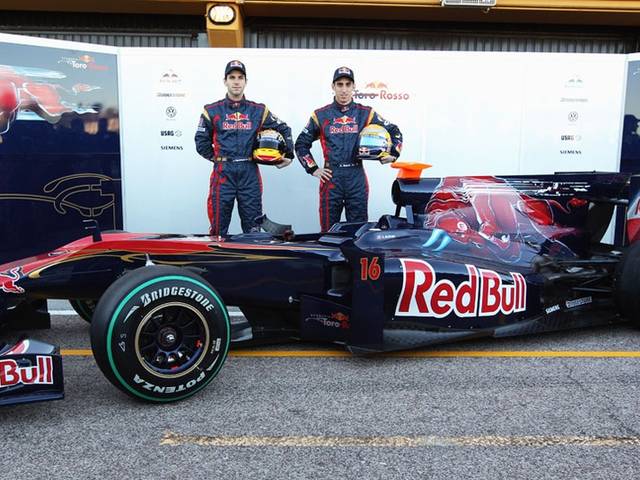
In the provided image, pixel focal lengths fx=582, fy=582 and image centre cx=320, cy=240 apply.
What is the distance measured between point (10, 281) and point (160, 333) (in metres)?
0.95

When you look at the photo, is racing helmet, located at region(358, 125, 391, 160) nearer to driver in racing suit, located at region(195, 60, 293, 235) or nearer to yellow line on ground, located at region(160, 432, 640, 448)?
driver in racing suit, located at region(195, 60, 293, 235)

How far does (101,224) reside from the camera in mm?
6461

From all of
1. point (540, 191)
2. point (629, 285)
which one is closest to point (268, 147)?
point (540, 191)

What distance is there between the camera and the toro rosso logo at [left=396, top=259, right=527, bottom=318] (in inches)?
141

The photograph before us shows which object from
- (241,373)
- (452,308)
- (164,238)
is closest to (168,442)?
(241,373)

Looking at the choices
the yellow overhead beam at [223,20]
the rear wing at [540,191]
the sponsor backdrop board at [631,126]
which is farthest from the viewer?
the yellow overhead beam at [223,20]

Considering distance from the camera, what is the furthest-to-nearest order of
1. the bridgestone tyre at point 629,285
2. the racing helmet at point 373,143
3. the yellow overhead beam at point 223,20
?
the yellow overhead beam at point 223,20
the racing helmet at point 373,143
the bridgestone tyre at point 629,285

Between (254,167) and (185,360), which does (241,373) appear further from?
(254,167)

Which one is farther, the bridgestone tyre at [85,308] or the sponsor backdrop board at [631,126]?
the sponsor backdrop board at [631,126]

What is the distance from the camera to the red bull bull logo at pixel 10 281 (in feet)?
10.3

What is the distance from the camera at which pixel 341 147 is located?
5688mm

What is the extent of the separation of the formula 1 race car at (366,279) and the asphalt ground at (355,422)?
0.68 ft

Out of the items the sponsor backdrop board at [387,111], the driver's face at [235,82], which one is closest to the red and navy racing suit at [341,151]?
the driver's face at [235,82]

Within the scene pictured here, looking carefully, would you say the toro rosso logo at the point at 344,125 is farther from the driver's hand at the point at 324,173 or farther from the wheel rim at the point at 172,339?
the wheel rim at the point at 172,339
